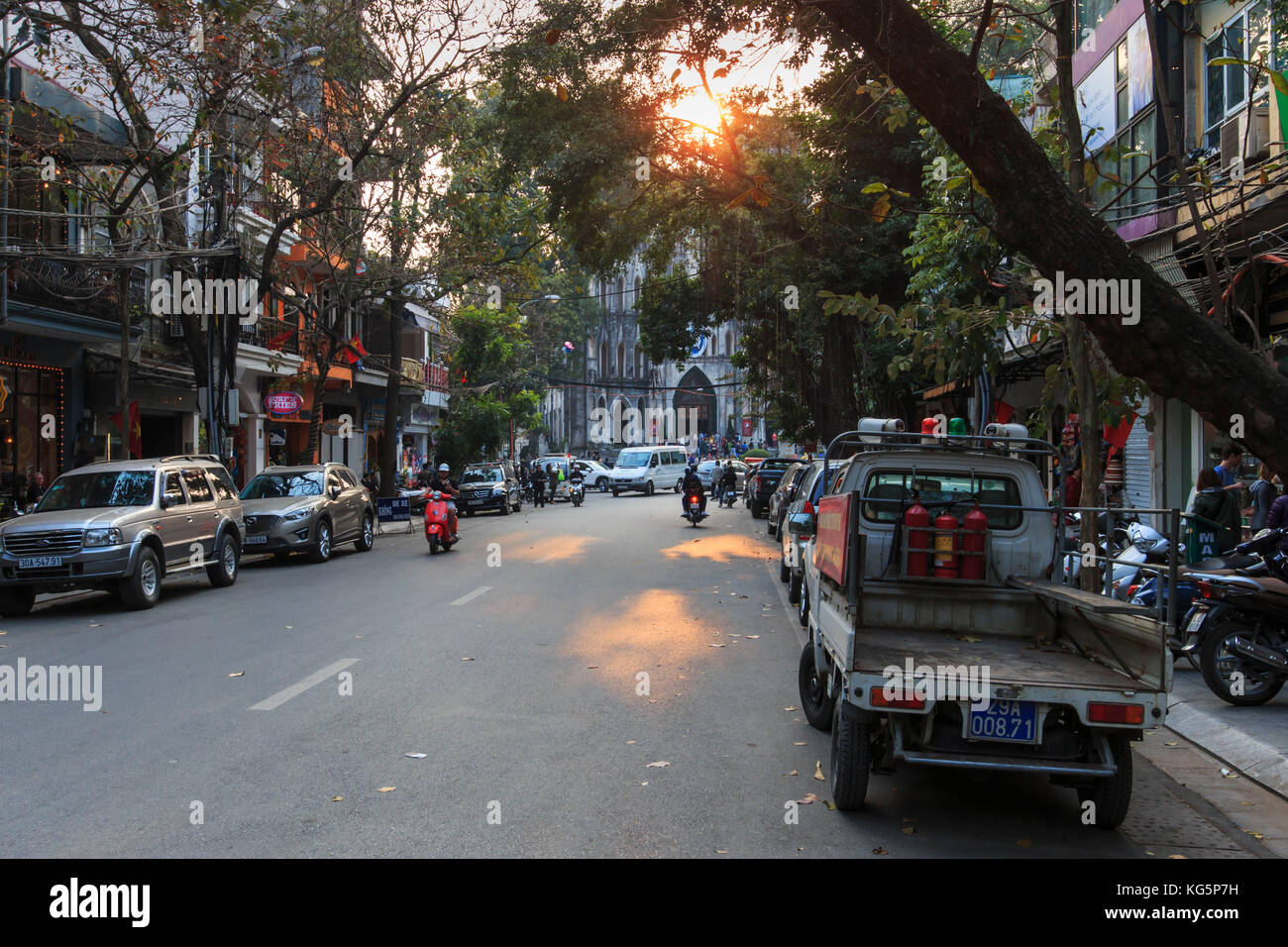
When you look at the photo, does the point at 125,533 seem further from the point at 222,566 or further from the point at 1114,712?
the point at 1114,712

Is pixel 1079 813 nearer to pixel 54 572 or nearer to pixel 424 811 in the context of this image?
pixel 424 811

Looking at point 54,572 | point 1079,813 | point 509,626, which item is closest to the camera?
point 1079,813

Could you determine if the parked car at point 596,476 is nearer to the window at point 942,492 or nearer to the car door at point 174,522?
the car door at point 174,522

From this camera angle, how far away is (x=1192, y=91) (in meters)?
13.2

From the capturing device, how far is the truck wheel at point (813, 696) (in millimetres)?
6855

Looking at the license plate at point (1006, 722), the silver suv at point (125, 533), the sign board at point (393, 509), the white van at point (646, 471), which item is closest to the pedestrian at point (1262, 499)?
the license plate at point (1006, 722)

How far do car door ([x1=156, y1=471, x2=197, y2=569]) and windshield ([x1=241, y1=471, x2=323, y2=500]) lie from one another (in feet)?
15.9

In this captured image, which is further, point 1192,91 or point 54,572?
point 1192,91

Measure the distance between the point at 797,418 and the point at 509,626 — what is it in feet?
82.3

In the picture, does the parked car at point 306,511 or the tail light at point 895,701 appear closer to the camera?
the tail light at point 895,701

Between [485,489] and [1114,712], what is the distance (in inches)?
1164

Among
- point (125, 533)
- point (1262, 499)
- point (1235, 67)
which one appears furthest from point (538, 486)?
point (1262, 499)

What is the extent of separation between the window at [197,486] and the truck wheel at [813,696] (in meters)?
10.5
